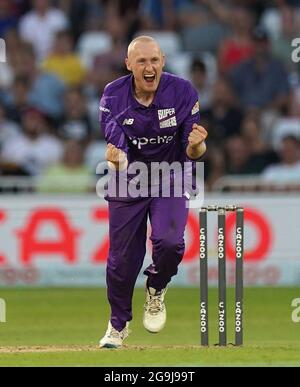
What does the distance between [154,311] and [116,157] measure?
1486mm

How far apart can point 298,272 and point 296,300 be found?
1695mm

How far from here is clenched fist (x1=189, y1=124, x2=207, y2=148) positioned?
9.58 metres

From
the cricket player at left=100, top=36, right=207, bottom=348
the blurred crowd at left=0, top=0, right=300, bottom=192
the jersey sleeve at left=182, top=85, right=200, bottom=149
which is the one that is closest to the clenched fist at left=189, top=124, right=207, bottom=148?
the cricket player at left=100, top=36, right=207, bottom=348

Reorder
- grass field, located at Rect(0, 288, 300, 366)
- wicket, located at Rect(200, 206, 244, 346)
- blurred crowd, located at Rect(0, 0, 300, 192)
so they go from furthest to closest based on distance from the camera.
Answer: blurred crowd, located at Rect(0, 0, 300, 192) < wicket, located at Rect(200, 206, 244, 346) < grass field, located at Rect(0, 288, 300, 366)

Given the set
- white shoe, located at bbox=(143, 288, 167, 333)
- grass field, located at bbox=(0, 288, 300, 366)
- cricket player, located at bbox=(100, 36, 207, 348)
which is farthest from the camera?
white shoe, located at bbox=(143, 288, 167, 333)

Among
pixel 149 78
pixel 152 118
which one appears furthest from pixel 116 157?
pixel 149 78

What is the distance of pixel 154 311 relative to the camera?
10.3m

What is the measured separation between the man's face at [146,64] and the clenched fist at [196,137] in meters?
0.42

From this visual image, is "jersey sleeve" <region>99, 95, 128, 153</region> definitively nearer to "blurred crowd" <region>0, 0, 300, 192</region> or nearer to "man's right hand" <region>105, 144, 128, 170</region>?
"man's right hand" <region>105, 144, 128, 170</region>

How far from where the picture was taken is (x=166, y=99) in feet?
32.2

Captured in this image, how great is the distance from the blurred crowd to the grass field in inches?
74.2

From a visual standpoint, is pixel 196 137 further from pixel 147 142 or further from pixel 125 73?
pixel 125 73

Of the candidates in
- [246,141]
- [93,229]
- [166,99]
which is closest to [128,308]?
[166,99]
